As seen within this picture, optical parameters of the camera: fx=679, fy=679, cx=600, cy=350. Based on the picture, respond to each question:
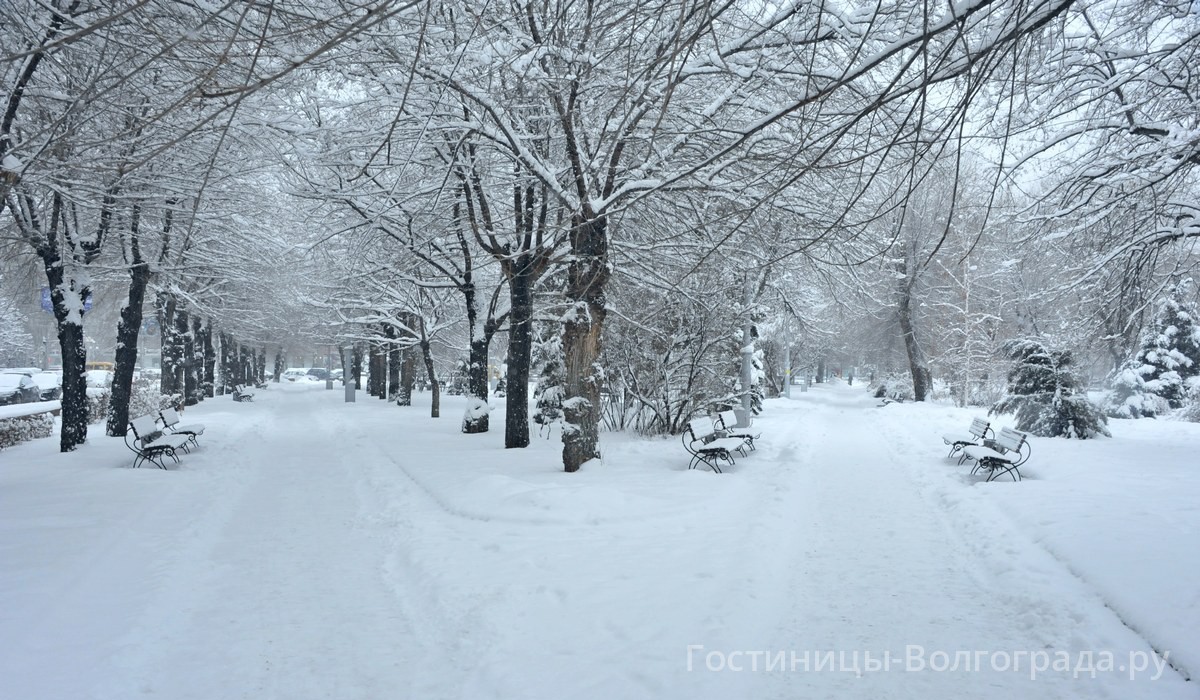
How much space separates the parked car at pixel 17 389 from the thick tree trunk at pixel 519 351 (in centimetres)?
2378

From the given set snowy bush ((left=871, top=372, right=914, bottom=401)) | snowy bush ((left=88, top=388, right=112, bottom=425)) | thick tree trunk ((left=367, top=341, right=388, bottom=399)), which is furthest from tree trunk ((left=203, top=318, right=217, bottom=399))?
snowy bush ((left=871, top=372, right=914, bottom=401))

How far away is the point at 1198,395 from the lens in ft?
66.6

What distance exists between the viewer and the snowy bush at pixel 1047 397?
1537cm

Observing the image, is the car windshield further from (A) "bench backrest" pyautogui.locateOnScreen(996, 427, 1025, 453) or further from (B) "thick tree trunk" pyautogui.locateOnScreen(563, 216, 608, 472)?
(A) "bench backrest" pyautogui.locateOnScreen(996, 427, 1025, 453)

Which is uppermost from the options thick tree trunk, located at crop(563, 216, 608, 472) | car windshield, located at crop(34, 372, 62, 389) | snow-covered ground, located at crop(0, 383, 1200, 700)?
thick tree trunk, located at crop(563, 216, 608, 472)

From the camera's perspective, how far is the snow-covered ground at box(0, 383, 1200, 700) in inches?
156

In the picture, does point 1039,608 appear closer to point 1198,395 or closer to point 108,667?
point 108,667

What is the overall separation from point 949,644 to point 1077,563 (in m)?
2.17

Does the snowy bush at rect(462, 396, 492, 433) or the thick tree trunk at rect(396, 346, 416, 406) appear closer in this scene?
the snowy bush at rect(462, 396, 492, 433)

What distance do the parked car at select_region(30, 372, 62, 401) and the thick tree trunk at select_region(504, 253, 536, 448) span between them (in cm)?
2657

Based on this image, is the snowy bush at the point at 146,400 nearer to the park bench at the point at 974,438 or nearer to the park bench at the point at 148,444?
the park bench at the point at 148,444

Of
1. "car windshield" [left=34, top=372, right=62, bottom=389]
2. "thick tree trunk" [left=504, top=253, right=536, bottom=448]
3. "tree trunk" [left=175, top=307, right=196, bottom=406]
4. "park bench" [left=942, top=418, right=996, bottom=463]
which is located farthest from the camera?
"car windshield" [left=34, top=372, right=62, bottom=389]

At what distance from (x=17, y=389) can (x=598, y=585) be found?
3046 centimetres

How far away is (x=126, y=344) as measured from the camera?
15.0 metres
